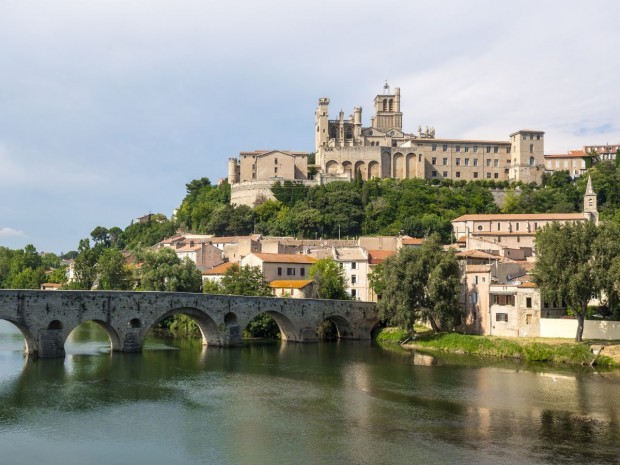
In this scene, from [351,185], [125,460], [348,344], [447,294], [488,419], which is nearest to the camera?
[125,460]

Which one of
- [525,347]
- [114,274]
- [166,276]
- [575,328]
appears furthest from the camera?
[114,274]

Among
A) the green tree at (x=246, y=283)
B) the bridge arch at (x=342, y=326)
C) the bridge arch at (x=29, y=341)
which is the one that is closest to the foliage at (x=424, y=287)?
the bridge arch at (x=342, y=326)

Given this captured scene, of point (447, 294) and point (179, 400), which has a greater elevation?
point (447, 294)

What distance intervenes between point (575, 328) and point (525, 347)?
364cm

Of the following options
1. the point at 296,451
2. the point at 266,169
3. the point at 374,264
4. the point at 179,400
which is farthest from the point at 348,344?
the point at 266,169

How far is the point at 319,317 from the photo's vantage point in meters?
56.4

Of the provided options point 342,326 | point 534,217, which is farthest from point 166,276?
point 534,217

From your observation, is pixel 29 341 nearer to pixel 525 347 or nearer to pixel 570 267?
pixel 525 347

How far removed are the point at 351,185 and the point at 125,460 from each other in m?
80.2

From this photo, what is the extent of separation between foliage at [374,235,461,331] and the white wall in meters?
6.19

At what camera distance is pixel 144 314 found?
45500 millimetres

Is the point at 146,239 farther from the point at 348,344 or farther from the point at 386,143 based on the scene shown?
the point at 348,344

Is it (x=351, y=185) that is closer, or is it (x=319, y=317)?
(x=319, y=317)

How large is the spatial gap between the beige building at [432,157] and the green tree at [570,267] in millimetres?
64040
